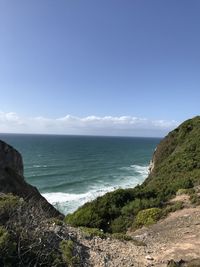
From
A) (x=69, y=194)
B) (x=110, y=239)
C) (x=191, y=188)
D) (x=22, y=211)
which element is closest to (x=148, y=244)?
(x=110, y=239)

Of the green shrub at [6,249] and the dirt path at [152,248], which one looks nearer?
the green shrub at [6,249]

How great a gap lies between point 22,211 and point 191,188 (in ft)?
47.3

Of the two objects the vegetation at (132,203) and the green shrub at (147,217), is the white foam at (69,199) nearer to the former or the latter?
the vegetation at (132,203)

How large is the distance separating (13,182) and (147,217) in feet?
43.1

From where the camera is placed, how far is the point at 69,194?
4956 cm

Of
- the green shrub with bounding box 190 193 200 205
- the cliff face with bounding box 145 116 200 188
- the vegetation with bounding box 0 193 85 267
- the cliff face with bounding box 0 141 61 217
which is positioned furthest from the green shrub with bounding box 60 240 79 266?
the cliff face with bounding box 145 116 200 188

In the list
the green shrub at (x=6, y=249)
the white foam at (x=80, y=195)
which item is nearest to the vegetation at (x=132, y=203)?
the green shrub at (x=6, y=249)

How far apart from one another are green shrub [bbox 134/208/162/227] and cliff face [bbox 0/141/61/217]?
301 inches

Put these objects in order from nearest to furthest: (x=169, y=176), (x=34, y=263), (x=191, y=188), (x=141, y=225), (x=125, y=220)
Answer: (x=34, y=263)
(x=141, y=225)
(x=125, y=220)
(x=191, y=188)
(x=169, y=176)

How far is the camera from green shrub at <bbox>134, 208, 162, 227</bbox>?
17209mm

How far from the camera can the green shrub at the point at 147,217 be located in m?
17.2

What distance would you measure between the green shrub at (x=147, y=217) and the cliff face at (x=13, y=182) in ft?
25.1

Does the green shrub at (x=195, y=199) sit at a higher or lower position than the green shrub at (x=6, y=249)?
lower

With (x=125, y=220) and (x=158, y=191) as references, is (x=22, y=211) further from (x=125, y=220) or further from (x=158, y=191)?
(x=158, y=191)
